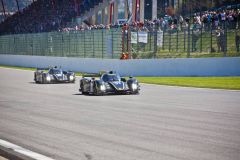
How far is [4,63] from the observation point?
53.9 metres

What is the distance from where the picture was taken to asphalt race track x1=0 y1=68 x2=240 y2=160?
7609mm

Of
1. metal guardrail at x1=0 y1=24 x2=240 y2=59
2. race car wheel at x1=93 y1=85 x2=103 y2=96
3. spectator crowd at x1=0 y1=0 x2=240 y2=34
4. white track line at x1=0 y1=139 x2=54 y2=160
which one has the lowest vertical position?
white track line at x1=0 y1=139 x2=54 y2=160

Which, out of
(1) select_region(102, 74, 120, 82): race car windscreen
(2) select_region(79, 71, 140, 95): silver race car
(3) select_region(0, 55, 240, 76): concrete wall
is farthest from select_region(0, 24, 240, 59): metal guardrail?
(1) select_region(102, 74, 120, 82): race car windscreen

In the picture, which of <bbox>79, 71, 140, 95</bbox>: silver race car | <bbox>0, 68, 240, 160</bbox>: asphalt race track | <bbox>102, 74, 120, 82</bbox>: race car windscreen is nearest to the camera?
<bbox>0, 68, 240, 160</bbox>: asphalt race track

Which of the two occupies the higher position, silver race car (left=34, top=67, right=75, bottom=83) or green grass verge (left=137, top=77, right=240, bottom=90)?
silver race car (left=34, top=67, right=75, bottom=83)

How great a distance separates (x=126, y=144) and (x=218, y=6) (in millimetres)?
28763

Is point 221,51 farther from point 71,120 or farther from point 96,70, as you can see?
point 71,120

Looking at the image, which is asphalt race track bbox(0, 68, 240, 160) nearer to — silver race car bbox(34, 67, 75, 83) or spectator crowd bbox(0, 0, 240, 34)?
silver race car bbox(34, 67, 75, 83)

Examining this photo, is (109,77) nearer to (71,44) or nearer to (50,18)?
(71,44)

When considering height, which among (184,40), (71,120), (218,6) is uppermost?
(218,6)

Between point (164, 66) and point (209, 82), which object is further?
point (164, 66)

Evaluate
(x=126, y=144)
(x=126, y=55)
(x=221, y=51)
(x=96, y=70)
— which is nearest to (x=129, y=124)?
(x=126, y=144)

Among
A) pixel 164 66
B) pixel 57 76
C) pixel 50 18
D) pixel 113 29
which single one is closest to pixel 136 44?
pixel 113 29

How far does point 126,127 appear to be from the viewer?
1016 cm
